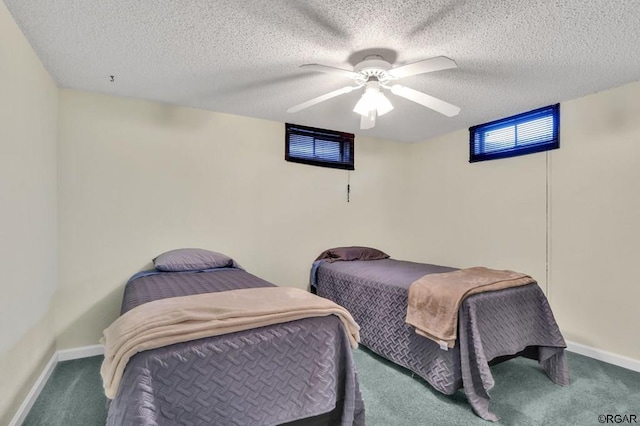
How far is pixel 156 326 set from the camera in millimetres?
1313

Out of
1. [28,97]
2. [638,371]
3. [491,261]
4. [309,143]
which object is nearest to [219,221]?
[309,143]

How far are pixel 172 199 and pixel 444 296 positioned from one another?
2562 millimetres

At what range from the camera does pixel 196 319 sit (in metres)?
1.39

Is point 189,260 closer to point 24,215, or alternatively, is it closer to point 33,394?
point 24,215

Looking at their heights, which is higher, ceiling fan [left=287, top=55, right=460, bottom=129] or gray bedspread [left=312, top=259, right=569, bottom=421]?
ceiling fan [left=287, top=55, right=460, bottom=129]

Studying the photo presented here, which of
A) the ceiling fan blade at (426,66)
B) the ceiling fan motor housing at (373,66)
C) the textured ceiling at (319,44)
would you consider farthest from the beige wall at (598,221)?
the ceiling fan motor housing at (373,66)

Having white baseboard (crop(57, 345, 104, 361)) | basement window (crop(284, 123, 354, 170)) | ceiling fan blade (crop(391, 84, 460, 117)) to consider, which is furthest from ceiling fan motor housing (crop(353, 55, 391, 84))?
white baseboard (crop(57, 345, 104, 361))

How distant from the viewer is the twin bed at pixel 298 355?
1264 millimetres

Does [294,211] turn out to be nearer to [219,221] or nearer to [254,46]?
[219,221]

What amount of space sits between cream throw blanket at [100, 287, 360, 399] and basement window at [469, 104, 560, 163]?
276 cm

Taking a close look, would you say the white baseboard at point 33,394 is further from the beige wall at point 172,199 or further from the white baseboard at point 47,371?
the beige wall at point 172,199

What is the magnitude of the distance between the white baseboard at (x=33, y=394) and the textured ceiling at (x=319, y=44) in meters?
2.21

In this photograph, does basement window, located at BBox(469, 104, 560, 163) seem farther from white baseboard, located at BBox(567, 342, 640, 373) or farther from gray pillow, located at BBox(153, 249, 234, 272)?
gray pillow, located at BBox(153, 249, 234, 272)

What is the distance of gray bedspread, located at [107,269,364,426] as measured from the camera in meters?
1.22
